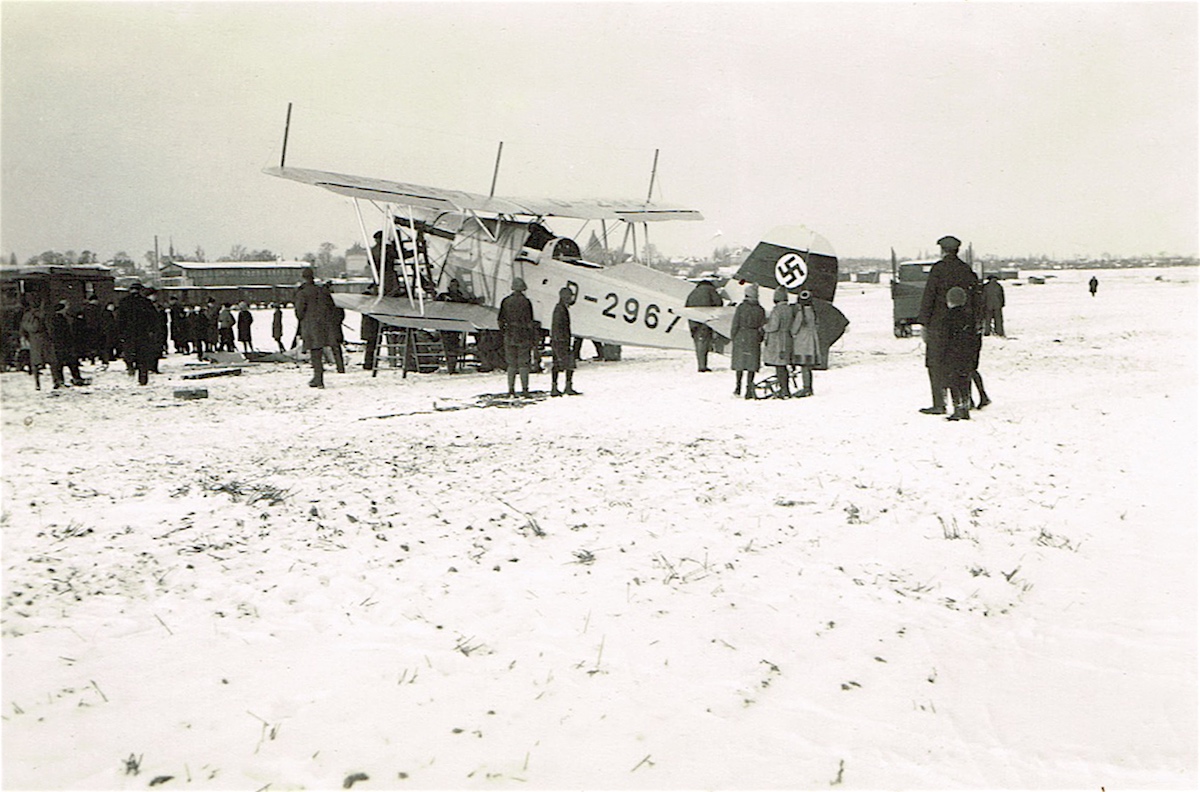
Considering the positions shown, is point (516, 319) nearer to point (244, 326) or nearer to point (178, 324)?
point (244, 326)

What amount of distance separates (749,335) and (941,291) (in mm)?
3026

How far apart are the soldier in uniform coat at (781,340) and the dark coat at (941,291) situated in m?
2.30

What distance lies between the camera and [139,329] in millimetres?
15102

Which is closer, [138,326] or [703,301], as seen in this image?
[138,326]

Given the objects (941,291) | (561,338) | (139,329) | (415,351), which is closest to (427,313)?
(415,351)

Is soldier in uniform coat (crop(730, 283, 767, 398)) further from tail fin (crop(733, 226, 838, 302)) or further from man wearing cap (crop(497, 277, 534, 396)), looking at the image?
man wearing cap (crop(497, 277, 534, 396))

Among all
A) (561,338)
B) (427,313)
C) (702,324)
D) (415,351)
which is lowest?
(415,351)

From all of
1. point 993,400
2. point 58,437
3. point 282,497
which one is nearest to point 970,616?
point 282,497

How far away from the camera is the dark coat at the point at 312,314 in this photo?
14.0m

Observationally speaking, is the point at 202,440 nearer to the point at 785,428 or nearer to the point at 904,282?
the point at 785,428

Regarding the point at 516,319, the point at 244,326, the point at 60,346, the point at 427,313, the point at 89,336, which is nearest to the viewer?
the point at 516,319

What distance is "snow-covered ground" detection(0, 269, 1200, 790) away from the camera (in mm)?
3027

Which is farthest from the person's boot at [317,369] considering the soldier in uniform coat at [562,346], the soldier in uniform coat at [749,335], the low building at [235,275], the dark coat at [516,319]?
the low building at [235,275]

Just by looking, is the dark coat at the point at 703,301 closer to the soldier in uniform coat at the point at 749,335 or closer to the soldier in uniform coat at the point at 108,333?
the soldier in uniform coat at the point at 749,335
